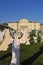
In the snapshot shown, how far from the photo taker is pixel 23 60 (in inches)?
495

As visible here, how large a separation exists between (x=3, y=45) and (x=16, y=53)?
29.4 feet

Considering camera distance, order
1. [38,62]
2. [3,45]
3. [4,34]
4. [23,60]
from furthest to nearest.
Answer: [4,34], [3,45], [23,60], [38,62]

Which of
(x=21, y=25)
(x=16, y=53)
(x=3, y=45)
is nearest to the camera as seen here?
(x=16, y=53)

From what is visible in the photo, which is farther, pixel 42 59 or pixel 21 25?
pixel 21 25

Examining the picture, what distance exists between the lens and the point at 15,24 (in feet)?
264

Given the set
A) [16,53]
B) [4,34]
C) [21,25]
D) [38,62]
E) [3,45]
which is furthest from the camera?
[21,25]

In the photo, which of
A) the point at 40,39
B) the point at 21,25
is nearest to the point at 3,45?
the point at 40,39

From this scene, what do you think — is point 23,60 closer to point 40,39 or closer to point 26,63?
point 26,63

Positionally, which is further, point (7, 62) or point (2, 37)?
point (2, 37)

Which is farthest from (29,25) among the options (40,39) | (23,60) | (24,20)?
(23,60)

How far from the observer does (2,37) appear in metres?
21.3

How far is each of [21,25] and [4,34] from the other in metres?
57.1

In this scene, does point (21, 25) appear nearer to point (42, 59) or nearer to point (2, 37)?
point (2, 37)

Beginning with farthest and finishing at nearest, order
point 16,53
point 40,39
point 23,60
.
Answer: point 40,39
point 23,60
point 16,53
